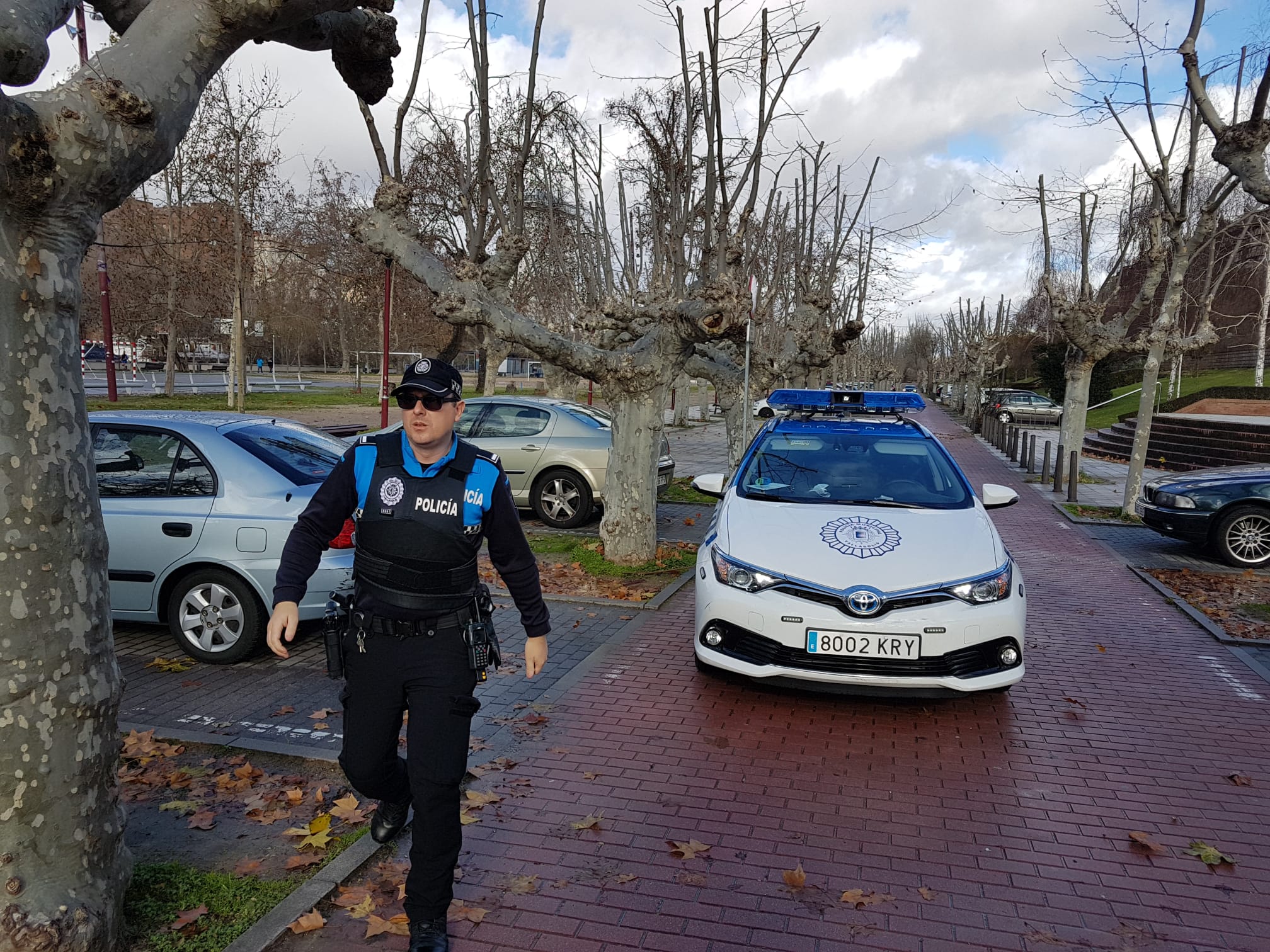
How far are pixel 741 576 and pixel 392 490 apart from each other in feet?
8.72

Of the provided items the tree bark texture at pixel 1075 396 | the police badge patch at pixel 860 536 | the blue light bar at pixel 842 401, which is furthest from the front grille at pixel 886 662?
the tree bark texture at pixel 1075 396

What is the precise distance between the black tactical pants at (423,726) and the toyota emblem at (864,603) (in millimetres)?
2536

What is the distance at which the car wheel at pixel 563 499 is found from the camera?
11.7m

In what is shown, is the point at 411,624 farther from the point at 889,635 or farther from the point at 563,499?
the point at 563,499

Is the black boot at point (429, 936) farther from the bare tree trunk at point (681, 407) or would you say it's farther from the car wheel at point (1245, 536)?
the bare tree trunk at point (681, 407)

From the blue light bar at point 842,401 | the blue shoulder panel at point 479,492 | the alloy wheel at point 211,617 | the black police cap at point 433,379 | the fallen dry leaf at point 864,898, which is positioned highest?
the black police cap at point 433,379

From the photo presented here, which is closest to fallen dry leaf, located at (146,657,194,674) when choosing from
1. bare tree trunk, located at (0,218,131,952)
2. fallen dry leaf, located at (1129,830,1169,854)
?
bare tree trunk, located at (0,218,131,952)

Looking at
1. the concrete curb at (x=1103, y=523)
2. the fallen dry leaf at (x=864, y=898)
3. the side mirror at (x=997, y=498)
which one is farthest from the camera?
the concrete curb at (x=1103, y=523)

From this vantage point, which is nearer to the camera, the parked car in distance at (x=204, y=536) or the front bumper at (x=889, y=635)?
the front bumper at (x=889, y=635)

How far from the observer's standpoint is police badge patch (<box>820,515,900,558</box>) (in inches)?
208

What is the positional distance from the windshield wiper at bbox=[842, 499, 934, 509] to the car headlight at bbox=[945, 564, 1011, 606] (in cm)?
90

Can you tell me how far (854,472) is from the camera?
6.52 metres

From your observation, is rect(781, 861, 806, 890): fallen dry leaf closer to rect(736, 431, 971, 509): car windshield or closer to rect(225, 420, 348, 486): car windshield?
rect(736, 431, 971, 509): car windshield

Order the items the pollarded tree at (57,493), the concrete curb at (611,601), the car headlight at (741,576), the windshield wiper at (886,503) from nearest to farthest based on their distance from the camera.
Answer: the pollarded tree at (57,493) < the car headlight at (741,576) < the windshield wiper at (886,503) < the concrete curb at (611,601)
